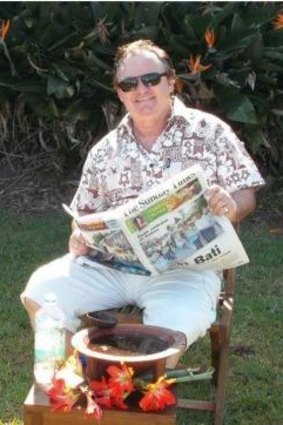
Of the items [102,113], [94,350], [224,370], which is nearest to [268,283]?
[224,370]

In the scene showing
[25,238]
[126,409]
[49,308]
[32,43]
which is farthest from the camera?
[32,43]

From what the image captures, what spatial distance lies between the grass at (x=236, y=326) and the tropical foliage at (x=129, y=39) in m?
0.85

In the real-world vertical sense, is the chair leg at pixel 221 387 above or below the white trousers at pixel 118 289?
below

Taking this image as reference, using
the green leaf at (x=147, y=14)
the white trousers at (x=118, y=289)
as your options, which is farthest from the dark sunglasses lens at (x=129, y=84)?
A: the green leaf at (x=147, y=14)

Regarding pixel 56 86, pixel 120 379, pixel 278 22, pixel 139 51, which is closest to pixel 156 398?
pixel 120 379

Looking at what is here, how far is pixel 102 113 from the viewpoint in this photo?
21.1ft

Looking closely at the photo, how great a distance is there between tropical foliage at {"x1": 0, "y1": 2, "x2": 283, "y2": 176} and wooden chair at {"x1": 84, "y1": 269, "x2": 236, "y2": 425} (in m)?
2.63

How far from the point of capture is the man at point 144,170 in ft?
11.1

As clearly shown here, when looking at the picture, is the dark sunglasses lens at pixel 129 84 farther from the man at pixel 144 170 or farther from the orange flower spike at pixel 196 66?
the orange flower spike at pixel 196 66

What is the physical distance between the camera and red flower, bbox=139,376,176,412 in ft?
8.43

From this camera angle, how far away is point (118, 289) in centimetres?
347

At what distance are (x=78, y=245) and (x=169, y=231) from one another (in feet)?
1.61

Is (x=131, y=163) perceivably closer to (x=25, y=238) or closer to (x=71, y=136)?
(x=25, y=238)

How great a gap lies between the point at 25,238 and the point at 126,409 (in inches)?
130
